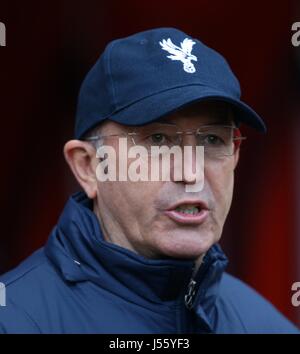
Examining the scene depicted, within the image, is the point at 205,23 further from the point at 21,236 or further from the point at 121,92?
the point at 121,92

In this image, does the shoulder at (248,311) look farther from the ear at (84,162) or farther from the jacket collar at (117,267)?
Result: the ear at (84,162)

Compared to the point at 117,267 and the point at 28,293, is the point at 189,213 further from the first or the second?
the point at 28,293

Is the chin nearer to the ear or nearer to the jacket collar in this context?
the jacket collar

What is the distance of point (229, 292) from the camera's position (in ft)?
6.61

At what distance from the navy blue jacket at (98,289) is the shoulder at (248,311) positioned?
0.18 meters

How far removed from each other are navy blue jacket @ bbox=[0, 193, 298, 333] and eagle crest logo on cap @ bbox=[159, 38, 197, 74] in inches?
16.9

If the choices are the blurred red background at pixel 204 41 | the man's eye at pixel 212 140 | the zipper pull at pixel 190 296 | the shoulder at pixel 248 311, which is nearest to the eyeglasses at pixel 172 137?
the man's eye at pixel 212 140

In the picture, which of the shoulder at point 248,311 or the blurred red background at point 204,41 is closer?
the shoulder at point 248,311

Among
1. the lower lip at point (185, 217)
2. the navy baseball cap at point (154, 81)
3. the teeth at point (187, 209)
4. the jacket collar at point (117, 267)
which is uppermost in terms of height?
the navy baseball cap at point (154, 81)

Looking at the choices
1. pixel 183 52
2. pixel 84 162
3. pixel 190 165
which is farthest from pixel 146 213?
pixel 183 52

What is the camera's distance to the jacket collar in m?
1.59

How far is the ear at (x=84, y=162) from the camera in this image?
178cm

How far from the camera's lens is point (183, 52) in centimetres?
169

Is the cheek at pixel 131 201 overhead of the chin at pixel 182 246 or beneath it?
overhead
